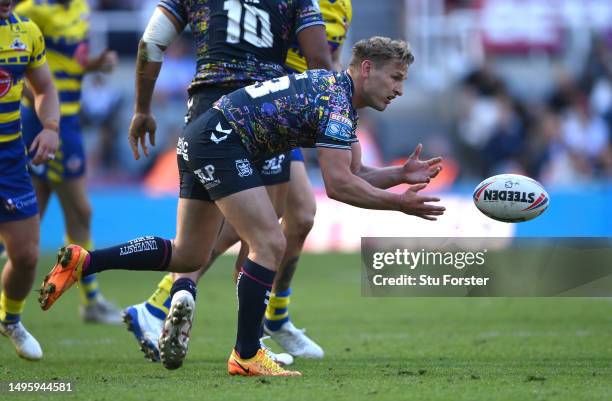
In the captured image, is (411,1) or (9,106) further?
(411,1)

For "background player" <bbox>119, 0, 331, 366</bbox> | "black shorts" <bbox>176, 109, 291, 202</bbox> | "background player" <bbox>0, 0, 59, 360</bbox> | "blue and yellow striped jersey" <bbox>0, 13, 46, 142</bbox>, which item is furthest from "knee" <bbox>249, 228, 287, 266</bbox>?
"blue and yellow striped jersey" <bbox>0, 13, 46, 142</bbox>

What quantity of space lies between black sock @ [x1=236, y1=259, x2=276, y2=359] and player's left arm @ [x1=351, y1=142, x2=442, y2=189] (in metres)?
0.85

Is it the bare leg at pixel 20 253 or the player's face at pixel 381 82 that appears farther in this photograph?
the bare leg at pixel 20 253

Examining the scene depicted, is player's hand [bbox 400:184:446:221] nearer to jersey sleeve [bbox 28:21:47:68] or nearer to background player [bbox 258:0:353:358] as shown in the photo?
background player [bbox 258:0:353:358]

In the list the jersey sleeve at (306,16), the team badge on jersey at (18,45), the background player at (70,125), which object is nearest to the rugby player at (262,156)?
the jersey sleeve at (306,16)

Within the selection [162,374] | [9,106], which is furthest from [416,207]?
[9,106]

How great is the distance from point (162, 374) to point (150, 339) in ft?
2.34

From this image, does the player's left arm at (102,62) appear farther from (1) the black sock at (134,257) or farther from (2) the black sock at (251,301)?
(2) the black sock at (251,301)

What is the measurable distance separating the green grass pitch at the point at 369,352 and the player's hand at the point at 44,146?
1321mm

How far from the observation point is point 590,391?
18.5 feet

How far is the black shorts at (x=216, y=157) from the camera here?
622cm

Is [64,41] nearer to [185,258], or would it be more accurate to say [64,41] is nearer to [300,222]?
[300,222]

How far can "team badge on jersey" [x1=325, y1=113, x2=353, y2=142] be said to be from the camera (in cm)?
608

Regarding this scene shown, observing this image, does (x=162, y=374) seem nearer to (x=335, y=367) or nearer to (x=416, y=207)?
(x=335, y=367)
